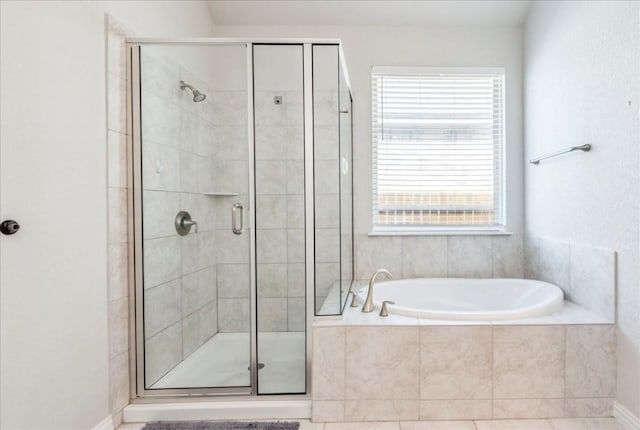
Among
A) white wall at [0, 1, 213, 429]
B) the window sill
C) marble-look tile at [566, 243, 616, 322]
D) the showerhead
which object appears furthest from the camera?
the window sill

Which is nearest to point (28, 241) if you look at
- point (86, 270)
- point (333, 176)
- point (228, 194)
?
point (86, 270)

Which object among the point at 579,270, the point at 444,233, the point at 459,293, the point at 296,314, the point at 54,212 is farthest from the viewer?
the point at 444,233

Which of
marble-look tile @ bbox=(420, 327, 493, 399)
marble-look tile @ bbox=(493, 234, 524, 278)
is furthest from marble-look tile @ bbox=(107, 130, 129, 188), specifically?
marble-look tile @ bbox=(493, 234, 524, 278)

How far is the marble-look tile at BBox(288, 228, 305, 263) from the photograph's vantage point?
1941 millimetres

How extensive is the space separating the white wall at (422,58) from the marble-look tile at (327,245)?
0.74m

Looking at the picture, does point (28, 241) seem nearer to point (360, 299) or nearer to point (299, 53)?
point (299, 53)

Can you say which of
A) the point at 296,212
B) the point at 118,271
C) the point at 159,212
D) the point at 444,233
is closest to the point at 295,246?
the point at 296,212

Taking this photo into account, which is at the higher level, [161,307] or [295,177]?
[295,177]

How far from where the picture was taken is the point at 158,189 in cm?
200

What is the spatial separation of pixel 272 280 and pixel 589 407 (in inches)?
66.7

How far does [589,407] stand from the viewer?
1844 mm

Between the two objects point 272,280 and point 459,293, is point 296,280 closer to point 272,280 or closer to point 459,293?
point 272,280

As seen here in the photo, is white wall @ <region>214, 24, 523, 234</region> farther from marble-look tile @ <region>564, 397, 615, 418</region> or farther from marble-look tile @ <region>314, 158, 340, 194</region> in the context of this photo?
marble-look tile @ <region>564, 397, 615, 418</region>

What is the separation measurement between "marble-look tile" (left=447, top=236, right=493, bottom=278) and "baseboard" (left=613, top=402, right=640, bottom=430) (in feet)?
3.94
